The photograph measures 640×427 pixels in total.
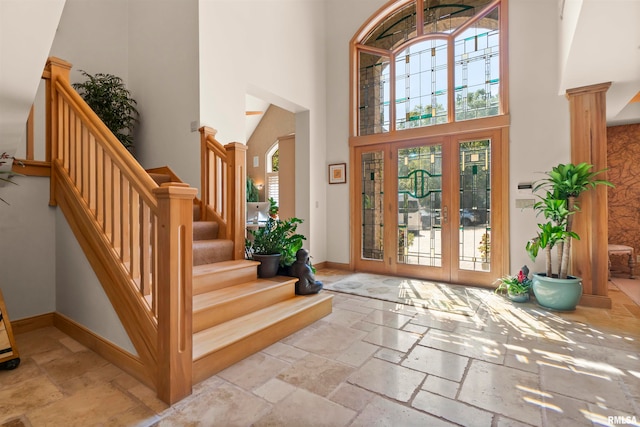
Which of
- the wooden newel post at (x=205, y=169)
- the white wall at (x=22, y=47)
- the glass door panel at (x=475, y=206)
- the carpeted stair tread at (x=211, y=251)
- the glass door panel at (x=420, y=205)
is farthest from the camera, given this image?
the glass door panel at (x=420, y=205)

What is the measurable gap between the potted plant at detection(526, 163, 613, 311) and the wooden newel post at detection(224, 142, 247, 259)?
3196 millimetres

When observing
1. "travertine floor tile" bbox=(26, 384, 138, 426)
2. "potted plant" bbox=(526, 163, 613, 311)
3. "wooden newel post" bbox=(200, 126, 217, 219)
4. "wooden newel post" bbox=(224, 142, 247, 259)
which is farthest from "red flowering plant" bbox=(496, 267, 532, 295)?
"travertine floor tile" bbox=(26, 384, 138, 426)

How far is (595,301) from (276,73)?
4.95 m

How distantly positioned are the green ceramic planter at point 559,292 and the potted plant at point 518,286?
223 mm

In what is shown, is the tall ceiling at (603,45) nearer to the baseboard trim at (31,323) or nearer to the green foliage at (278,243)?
the green foliage at (278,243)

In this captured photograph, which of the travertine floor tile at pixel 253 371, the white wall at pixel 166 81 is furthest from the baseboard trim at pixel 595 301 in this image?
the white wall at pixel 166 81

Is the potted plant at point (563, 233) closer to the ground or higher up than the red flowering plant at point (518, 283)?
higher up

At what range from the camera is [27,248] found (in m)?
2.64

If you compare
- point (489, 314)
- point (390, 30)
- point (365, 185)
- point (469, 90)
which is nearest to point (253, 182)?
point (365, 185)

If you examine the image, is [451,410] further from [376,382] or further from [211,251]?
[211,251]

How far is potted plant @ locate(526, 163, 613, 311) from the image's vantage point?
3143 mm

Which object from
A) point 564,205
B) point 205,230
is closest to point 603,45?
point 564,205

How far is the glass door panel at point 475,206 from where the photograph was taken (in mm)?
4125

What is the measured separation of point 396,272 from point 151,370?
3791 mm
